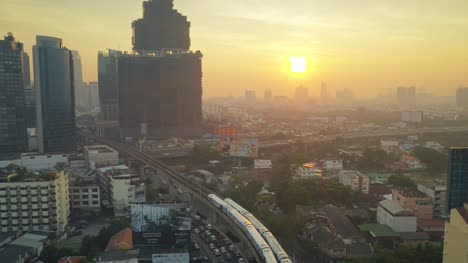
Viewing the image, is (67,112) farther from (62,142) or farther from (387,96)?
(387,96)

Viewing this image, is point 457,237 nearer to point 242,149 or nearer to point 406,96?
point 242,149

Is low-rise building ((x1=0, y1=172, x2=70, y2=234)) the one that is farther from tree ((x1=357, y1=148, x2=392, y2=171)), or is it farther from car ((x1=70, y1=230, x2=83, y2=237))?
tree ((x1=357, y1=148, x2=392, y2=171))

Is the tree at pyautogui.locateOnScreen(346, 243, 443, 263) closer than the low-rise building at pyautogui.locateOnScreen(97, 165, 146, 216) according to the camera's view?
Yes

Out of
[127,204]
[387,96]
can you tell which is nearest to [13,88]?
[127,204]

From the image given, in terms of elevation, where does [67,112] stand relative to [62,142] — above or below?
above

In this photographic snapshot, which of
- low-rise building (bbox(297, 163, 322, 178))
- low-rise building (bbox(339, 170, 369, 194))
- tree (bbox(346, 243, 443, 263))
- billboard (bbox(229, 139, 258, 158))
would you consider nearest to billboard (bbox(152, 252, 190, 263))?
tree (bbox(346, 243, 443, 263))

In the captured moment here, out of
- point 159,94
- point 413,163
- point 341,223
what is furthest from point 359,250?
point 159,94

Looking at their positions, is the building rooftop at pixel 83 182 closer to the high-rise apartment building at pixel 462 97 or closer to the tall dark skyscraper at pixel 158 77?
the tall dark skyscraper at pixel 158 77
